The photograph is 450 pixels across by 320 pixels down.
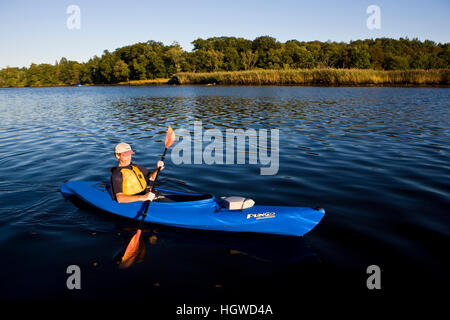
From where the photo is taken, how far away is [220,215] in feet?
14.0

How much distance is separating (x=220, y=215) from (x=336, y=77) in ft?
113

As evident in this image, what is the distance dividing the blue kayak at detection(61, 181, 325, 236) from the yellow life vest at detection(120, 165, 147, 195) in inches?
8.8

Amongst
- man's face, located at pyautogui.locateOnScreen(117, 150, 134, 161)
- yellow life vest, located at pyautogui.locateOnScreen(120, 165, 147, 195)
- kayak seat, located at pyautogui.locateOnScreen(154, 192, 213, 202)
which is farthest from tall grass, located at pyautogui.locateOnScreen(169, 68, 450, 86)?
man's face, located at pyautogui.locateOnScreen(117, 150, 134, 161)

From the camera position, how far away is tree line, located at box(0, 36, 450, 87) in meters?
56.6

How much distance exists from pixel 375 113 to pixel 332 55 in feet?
182

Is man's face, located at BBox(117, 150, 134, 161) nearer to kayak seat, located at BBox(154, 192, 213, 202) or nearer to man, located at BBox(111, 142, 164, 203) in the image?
man, located at BBox(111, 142, 164, 203)

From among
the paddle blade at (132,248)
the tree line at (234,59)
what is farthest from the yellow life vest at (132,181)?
the tree line at (234,59)

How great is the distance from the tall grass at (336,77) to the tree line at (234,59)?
23759 millimetres

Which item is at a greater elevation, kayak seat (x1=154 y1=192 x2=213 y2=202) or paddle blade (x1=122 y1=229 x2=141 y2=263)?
kayak seat (x1=154 y1=192 x2=213 y2=202)

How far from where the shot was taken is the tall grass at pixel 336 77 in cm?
3019

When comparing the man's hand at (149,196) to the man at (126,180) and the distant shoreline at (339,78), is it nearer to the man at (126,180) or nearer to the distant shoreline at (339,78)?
the man at (126,180)

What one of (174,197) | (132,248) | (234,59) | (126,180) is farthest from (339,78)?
(234,59)

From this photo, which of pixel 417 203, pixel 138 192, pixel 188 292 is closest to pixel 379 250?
pixel 417 203

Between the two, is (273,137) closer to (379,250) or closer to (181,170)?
(181,170)
